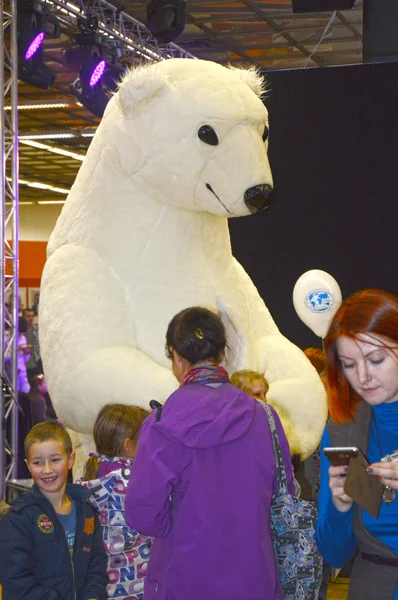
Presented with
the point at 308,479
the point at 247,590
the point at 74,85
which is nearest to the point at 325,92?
the point at 308,479

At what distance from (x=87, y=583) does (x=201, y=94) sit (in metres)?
1.76

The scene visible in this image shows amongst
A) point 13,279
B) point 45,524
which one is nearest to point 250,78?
point 45,524

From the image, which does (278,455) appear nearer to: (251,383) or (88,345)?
(251,383)

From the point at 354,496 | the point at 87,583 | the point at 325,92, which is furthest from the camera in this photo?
the point at 325,92

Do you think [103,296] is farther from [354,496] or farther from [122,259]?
[354,496]

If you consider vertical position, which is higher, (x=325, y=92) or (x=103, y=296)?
(x=325, y=92)

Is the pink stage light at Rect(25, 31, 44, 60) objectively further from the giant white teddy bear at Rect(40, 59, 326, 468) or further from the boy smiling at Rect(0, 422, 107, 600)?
the boy smiling at Rect(0, 422, 107, 600)

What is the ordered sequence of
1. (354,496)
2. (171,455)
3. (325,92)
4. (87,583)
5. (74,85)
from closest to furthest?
(354,496), (171,455), (87,583), (325,92), (74,85)

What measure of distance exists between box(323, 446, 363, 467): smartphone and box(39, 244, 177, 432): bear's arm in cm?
146

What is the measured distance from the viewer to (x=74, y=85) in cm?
737

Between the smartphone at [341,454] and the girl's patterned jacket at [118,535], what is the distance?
102 cm

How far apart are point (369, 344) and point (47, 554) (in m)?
1.16

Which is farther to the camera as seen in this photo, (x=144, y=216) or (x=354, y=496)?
(x=144, y=216)

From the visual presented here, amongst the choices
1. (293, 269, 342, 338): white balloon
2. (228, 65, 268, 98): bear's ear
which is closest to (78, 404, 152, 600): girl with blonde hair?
(228, 65, 268, 98): bear's ear
